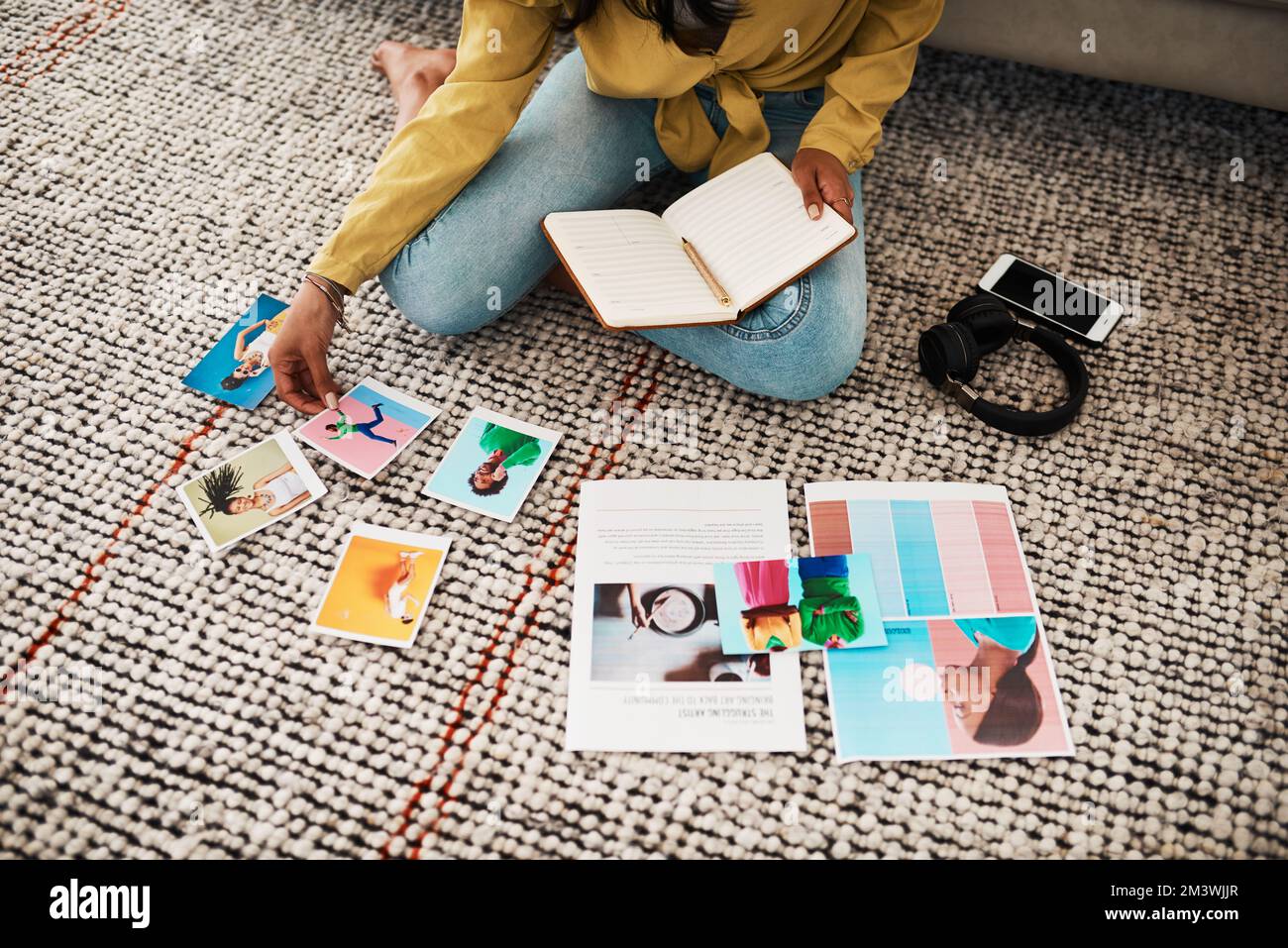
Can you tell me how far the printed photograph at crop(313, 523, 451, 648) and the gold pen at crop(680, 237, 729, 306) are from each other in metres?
0.41

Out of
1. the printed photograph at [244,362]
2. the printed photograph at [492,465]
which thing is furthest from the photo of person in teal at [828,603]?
the printed photograph at [244,362]

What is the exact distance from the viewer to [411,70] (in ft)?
4.42

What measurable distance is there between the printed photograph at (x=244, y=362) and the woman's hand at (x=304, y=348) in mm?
79

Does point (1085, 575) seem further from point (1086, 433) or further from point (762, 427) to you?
point (762, 427)

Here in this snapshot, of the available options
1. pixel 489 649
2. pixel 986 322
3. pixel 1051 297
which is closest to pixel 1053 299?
pixel 1051 297

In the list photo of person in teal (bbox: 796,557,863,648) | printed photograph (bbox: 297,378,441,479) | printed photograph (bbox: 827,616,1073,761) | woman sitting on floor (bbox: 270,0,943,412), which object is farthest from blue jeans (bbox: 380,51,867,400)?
printed photograph (bbox: 827,616,1073,761)

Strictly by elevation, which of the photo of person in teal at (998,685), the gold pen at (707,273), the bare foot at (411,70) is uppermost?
the bare foot at (411,70)

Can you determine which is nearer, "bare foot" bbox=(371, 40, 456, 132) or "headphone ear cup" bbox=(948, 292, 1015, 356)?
"headphone ear cup" bbox=(948, 292, 1015, 356)

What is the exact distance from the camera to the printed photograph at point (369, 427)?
3.39 feet

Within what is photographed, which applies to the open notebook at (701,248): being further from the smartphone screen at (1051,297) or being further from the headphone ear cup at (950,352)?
the smartphone screen at (1051,297)

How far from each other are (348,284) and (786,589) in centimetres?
59

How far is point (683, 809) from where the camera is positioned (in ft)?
2.71

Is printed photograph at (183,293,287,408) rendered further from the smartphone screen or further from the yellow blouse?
the smartphone screen

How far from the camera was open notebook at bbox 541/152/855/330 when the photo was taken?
0.96 metres
